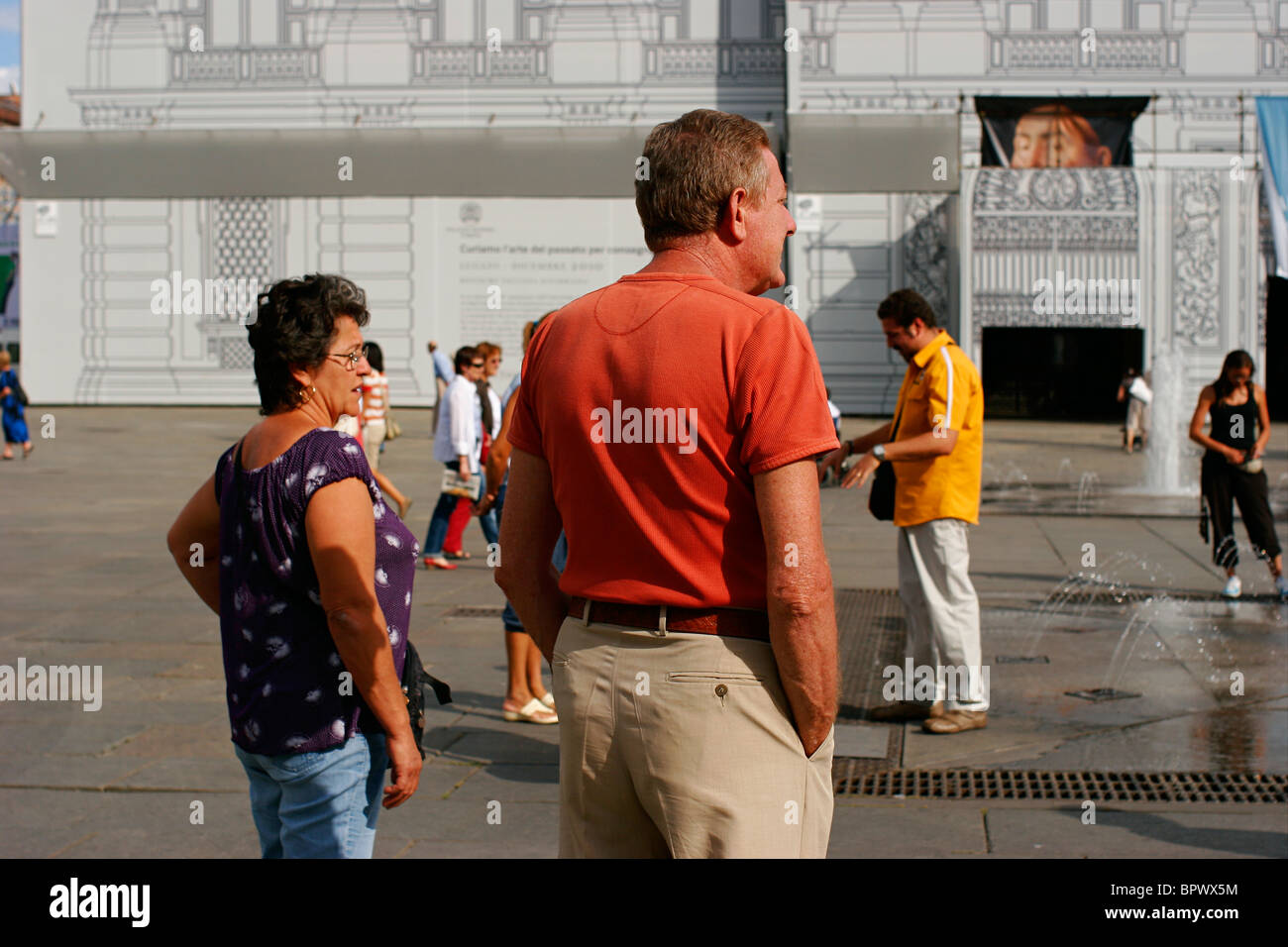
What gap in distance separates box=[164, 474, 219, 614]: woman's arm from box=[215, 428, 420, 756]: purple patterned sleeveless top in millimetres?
135

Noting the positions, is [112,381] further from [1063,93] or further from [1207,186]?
[1207,186]

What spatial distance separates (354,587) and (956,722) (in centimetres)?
382

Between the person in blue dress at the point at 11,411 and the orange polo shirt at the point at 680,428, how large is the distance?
18.7 metres

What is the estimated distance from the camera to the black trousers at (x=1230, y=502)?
8.92 meters

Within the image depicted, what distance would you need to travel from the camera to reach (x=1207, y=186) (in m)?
29.8

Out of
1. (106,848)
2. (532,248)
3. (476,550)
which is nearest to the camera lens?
(106,848)

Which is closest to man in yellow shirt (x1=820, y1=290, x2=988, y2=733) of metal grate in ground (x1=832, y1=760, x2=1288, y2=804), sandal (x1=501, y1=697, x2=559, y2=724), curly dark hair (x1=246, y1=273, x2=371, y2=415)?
metal grate in ground (x1=832, y1=760, x2=1288, y2=804)

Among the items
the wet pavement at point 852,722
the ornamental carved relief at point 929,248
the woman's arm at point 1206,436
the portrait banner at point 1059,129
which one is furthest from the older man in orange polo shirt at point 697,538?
the ornamental carved relief at point 929,248

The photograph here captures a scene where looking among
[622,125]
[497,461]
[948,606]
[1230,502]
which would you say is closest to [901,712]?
[948,606]

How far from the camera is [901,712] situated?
241 inches
